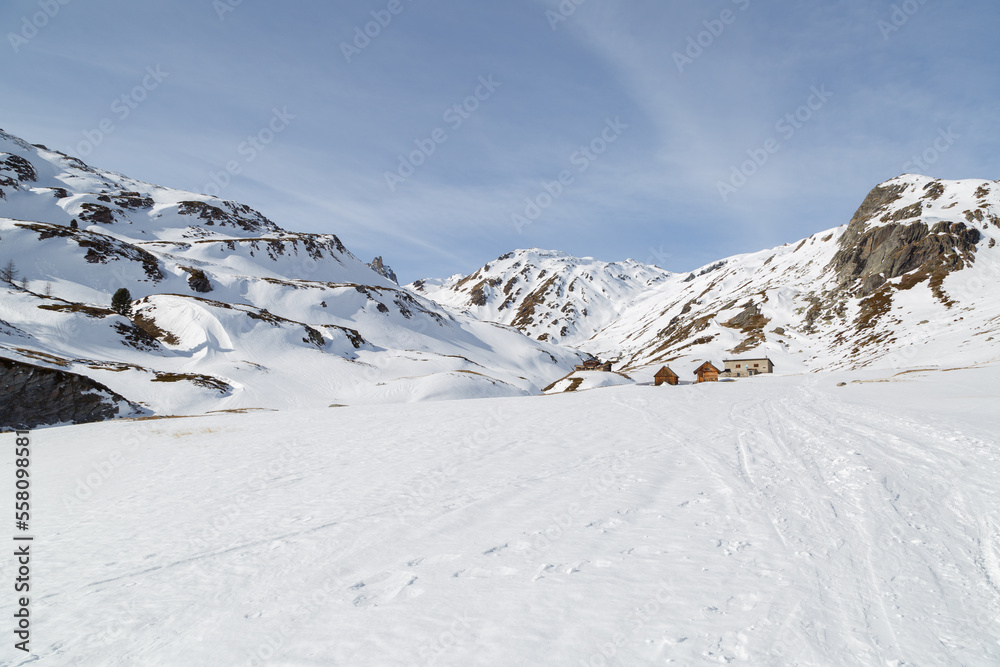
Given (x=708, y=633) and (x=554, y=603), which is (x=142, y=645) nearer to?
(x=554, y=603)

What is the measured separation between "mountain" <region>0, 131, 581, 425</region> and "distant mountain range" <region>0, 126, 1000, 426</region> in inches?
14.7

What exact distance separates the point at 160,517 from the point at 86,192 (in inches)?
8066

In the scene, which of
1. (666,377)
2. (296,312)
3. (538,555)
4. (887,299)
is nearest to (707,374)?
(666,377)

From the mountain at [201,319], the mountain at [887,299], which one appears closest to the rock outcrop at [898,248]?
the mountain at [887,299]

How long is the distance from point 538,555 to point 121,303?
94203mm

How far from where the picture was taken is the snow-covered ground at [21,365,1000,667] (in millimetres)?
5145

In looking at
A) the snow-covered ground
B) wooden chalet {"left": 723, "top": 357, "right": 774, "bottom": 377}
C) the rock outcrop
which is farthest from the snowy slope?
the snow-covered ground

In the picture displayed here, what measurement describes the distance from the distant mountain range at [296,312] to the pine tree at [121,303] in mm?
1466

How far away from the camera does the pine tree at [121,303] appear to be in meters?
74.4

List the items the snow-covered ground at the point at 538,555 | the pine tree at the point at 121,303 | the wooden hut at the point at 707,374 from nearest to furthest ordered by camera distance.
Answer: the snow-covered ground at the point at 538,555
the pine tree at the point at 121,303
the wooden hut at the point at 707,374

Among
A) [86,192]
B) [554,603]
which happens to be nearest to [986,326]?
[554,603]

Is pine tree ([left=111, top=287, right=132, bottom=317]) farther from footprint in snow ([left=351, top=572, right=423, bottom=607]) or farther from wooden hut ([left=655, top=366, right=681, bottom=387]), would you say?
wooden hut ([left=655, top=366, right=681, bottom=387])

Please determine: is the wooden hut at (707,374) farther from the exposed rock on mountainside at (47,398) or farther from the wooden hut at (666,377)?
the exposed rock on mountainside at (47,398)

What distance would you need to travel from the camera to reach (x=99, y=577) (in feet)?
24.5
